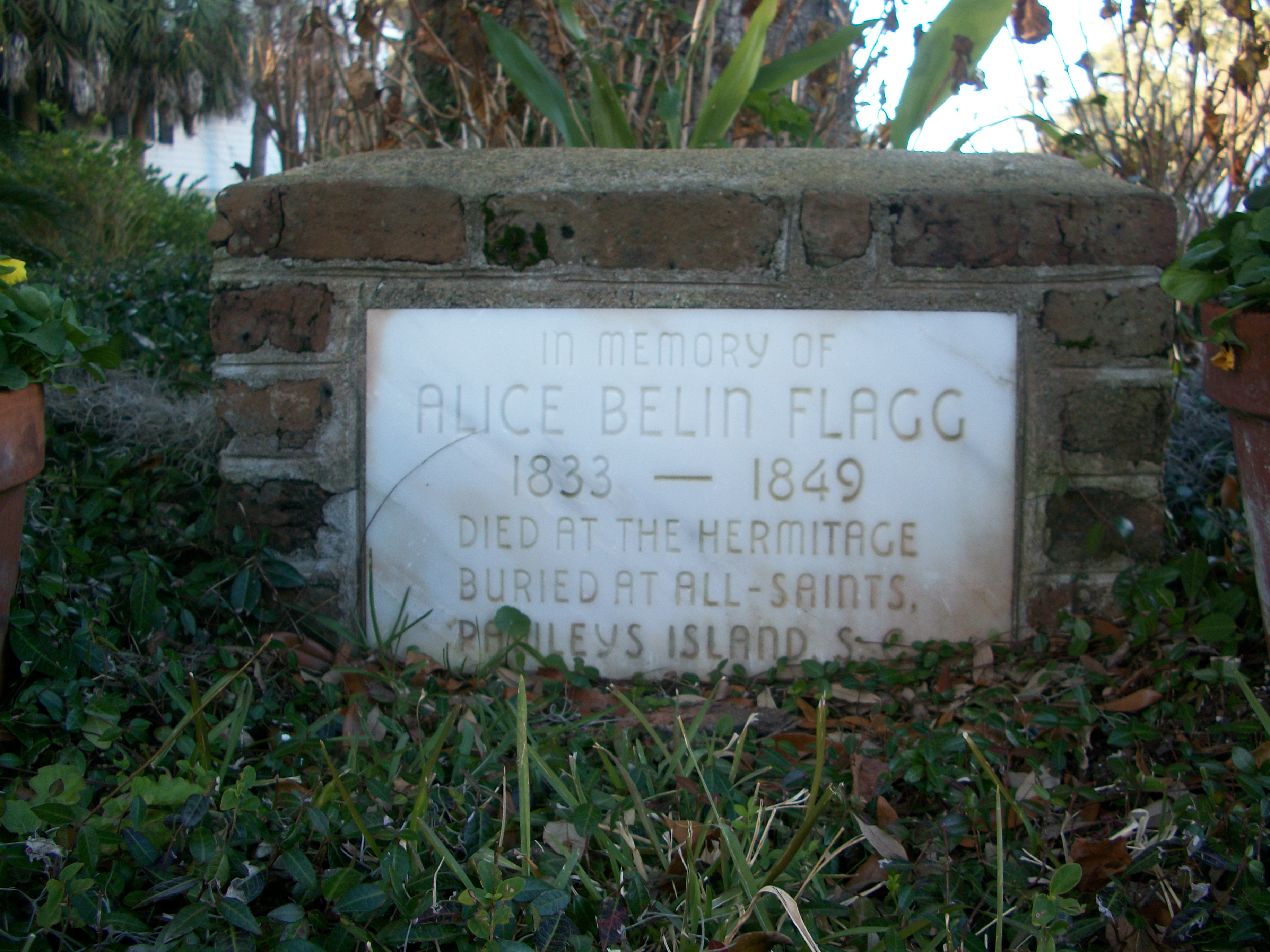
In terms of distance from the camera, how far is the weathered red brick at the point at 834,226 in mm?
1688

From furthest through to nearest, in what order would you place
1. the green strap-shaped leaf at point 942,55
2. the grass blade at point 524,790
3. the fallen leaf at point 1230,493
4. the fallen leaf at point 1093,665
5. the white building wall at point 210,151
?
the white building wall at point 210,151
the green strap-shaped leaf at point 942,55
the fallen leaf at point 1230,493
the fallen leaf at point 1093,665
the grass blade at point 524,790

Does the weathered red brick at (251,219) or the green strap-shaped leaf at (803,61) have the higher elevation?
the green strap-shaped leaf at (803,61)

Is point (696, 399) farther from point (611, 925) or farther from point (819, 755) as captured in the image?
point (611, 925)

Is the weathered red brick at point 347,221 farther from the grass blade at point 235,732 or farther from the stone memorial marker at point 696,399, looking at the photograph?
the grass blade at point 235,732

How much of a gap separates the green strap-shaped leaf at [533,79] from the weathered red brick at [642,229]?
559 mm

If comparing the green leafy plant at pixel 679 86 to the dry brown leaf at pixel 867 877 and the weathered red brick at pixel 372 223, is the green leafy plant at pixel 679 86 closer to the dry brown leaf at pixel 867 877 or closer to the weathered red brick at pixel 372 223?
the weathered red brick at pixel 372 223

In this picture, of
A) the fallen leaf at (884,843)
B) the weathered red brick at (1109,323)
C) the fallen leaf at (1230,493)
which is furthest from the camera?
the fallen leaf at (1230,493)

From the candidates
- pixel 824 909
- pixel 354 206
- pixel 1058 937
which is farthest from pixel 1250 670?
pixel 354 206

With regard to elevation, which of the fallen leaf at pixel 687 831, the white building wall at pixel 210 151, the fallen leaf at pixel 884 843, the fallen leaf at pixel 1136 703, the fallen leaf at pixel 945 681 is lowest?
the fallen leaf at pixel 884 843

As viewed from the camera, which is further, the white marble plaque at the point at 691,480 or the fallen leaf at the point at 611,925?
the white marble plaque at the point at 691,480

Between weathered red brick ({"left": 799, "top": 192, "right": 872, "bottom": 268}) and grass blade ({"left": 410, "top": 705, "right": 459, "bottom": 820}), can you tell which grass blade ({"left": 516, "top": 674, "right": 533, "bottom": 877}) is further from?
weathered red brick ({"left": 799, "top": 192, "right": 872, "bottom": 268})

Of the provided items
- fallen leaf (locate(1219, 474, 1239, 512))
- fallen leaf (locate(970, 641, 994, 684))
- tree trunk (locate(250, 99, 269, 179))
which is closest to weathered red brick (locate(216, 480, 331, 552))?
fallen leaf (locate(970, 641, 994, 684))

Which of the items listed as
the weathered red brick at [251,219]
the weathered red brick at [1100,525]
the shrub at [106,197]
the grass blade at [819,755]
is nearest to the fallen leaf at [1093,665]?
the weathered red brick at [1100,525]

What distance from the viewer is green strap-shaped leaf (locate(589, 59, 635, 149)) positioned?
210 cm
